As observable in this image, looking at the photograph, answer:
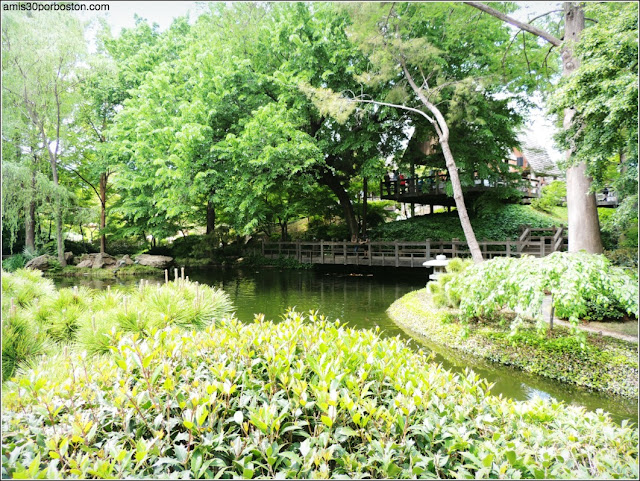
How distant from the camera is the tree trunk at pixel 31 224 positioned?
1.88m

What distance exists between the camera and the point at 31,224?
76.1 inches

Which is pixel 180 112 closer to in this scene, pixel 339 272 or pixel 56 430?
pixel 339 272

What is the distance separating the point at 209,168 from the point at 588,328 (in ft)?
21.3

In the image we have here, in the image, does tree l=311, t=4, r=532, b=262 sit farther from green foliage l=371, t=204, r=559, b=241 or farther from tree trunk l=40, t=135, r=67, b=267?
tree trunk l=40, t=135, r=67, b=267

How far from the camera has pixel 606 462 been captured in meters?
1.13

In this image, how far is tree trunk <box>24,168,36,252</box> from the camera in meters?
1.88

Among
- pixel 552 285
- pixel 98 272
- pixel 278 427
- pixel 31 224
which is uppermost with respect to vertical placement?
pixel 31 224

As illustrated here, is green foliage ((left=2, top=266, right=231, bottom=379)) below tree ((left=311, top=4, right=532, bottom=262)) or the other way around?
below

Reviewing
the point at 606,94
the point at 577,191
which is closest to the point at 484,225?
the point at 577,191

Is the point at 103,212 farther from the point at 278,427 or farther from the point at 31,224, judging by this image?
the point at 278,427

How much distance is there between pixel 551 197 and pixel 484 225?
2.40 meters

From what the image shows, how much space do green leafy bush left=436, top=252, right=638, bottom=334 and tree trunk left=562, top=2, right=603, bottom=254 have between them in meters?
0.77

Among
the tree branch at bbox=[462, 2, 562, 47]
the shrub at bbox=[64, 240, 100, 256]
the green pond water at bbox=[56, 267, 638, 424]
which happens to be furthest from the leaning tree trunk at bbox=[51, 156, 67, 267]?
the tree branch at bbox=[462, 2, 562, 47]

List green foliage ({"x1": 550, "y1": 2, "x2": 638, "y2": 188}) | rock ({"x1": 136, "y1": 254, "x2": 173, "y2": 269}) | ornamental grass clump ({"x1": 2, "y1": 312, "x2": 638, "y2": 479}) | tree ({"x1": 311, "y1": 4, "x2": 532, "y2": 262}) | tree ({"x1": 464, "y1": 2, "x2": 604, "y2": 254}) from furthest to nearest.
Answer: rock ({"x1": 136, "y1": 254, "x2": 173, "y2": 269}), tree ({"x1": 311, "y1": 4, "x2": 532, "y2": 262}), tree ({"x1": 464, "y1": 2, "x2": 604, "y2": 254}), green foliage ({"x1": 550, "y1": 2, "x2": 638, "y2": 188}), ornamental grass clump ({"x1": 2, "y1": 312, "x2": 638, "y2": 479})
